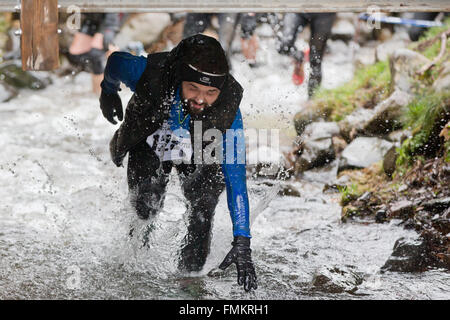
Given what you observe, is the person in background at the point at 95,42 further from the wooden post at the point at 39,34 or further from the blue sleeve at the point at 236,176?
the blue sleeve at the point at 236,176

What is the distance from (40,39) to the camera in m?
3.55

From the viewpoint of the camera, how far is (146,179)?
401cm

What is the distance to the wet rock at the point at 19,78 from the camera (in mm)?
10227

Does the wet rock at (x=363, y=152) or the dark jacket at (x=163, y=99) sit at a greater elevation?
the dark jacket at (x=163, y=99)

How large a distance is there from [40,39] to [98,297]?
165 cm

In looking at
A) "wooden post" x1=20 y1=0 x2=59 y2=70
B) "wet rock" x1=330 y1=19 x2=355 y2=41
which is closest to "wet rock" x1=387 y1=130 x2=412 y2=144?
"wooden post" x1=20 y1=0 x2=59 y2=70

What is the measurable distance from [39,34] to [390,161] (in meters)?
3.78

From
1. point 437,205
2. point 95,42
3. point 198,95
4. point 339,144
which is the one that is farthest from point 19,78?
point 437,205

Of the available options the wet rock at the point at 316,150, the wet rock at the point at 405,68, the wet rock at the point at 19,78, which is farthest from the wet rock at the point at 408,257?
the wet rock at the point at 19,78

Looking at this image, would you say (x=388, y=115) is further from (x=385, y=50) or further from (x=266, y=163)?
(x=385, y=50)

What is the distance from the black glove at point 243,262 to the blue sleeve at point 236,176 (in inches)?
3.4
